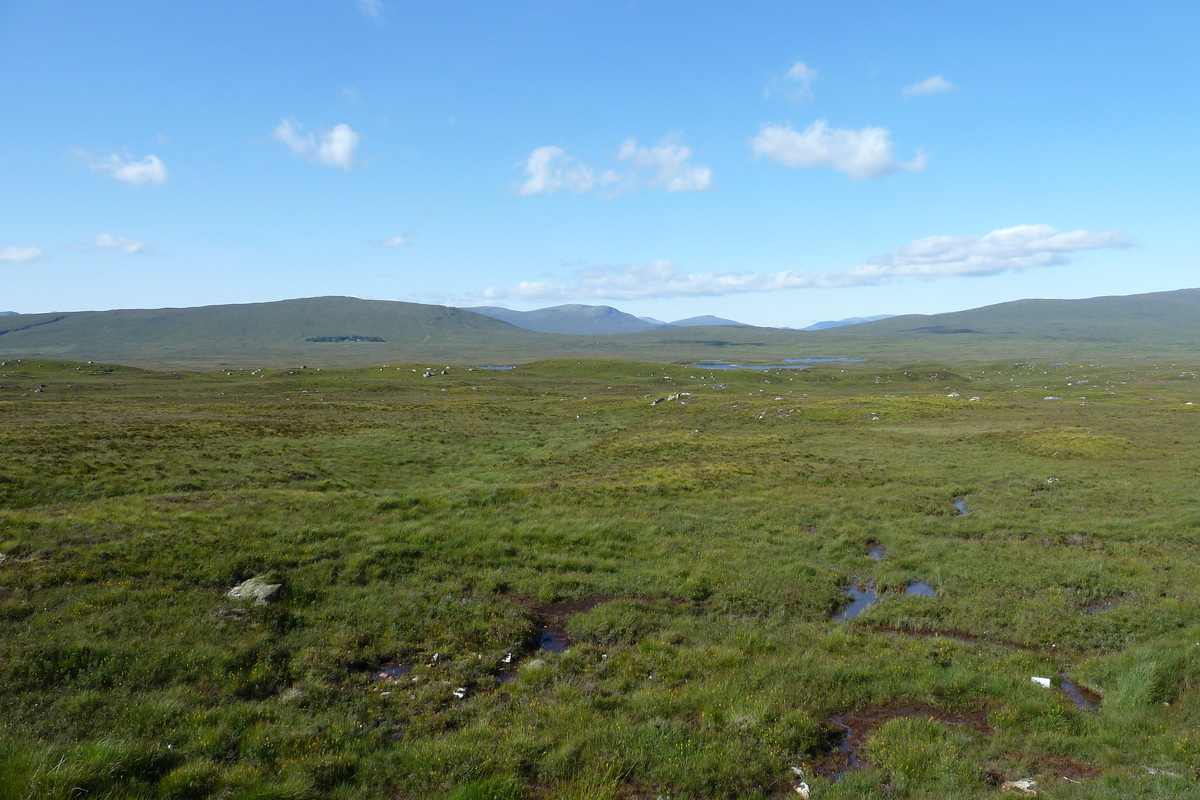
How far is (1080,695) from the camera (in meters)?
12.7

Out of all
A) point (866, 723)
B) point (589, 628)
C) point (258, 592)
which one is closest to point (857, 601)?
point (866, 723)

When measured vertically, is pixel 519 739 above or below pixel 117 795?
below

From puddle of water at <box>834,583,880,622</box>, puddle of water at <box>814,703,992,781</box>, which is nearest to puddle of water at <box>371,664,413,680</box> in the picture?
puddle of water at <box>814,703,992,781</box>

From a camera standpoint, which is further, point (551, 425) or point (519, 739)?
point (551, 425)

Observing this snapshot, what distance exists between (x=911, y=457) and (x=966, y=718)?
116ft

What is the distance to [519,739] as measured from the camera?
33.9ft

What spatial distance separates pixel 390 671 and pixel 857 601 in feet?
49.4

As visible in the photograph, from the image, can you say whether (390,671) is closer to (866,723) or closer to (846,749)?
(846,749)

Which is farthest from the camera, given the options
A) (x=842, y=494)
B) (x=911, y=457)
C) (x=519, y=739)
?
(x=911, y=457)

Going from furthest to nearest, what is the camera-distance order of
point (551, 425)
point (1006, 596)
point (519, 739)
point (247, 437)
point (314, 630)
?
point (551, 425)
point (247, 437)
point (1006, 596)
point (314, 630)
point (519, 739)

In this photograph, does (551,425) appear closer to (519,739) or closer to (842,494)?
(842,494)

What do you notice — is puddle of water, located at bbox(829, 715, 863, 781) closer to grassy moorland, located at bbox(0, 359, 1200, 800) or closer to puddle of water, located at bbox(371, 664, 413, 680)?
grassy moorland, located at bbox(0, 359, 1200, 800)

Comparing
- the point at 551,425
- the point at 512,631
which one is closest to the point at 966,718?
the point at 512,631

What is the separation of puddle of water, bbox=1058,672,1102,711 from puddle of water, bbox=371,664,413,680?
15.1 metres
